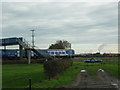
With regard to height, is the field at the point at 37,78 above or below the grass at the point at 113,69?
above

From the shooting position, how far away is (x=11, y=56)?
8594 cm

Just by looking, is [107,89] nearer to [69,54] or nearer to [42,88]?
[42,88]

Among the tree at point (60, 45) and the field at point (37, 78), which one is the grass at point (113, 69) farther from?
the tree at point (60, 45)

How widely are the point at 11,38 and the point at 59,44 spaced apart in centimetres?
7239

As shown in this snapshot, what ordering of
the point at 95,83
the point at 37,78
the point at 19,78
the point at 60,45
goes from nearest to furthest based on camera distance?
the point at 95,83 → the point at 37,78 → the point at 19,78 → the point at 60,45

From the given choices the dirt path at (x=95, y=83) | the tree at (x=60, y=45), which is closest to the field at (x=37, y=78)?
the dirt path at (x=95, y=83)

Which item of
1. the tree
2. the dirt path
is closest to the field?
the dirt path

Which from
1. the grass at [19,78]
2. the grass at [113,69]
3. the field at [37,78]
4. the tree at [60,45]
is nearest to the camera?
the field at [37,78]

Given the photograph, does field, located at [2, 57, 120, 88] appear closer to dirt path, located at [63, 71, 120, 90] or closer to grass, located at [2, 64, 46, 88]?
grass, located at [2, 64, 46, 88]

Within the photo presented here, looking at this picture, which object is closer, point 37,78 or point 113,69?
point 37,78

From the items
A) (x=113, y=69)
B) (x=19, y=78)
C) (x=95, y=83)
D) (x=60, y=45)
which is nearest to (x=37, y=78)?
(x=19, y=78)

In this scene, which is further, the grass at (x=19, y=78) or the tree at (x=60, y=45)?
the tree at (x=60, y=45)

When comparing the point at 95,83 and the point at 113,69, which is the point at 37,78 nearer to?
the point at 95,83

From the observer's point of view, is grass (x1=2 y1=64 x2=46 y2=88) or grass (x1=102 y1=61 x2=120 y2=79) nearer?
grass (x1=2 y1=64 x2=46 y2=88)
